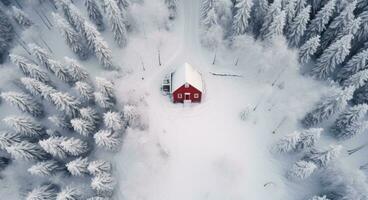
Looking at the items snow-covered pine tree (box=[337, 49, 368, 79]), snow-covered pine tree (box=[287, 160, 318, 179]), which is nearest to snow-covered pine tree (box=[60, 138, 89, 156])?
snow-covered pine tree (box=[287, 160, 318, 179])

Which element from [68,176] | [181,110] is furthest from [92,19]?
[68,176]

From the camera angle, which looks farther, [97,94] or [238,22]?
[238,22]

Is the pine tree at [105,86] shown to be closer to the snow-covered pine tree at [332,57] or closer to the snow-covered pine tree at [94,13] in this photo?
the snow-covered pine tree at [94,13]

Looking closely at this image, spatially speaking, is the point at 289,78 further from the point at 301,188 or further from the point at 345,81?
the point at 301,188

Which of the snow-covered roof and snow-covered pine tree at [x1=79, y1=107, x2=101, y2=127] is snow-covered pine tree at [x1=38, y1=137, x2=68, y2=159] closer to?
snow-covered pine tree at [x1=79, y1=107, x2=101, y2=127]

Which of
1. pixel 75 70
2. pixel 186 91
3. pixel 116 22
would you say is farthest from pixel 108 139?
pixel 116 22

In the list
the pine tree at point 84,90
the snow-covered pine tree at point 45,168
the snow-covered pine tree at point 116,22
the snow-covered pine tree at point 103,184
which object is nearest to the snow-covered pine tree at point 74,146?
the snow-covered pine tree at point 45,168
